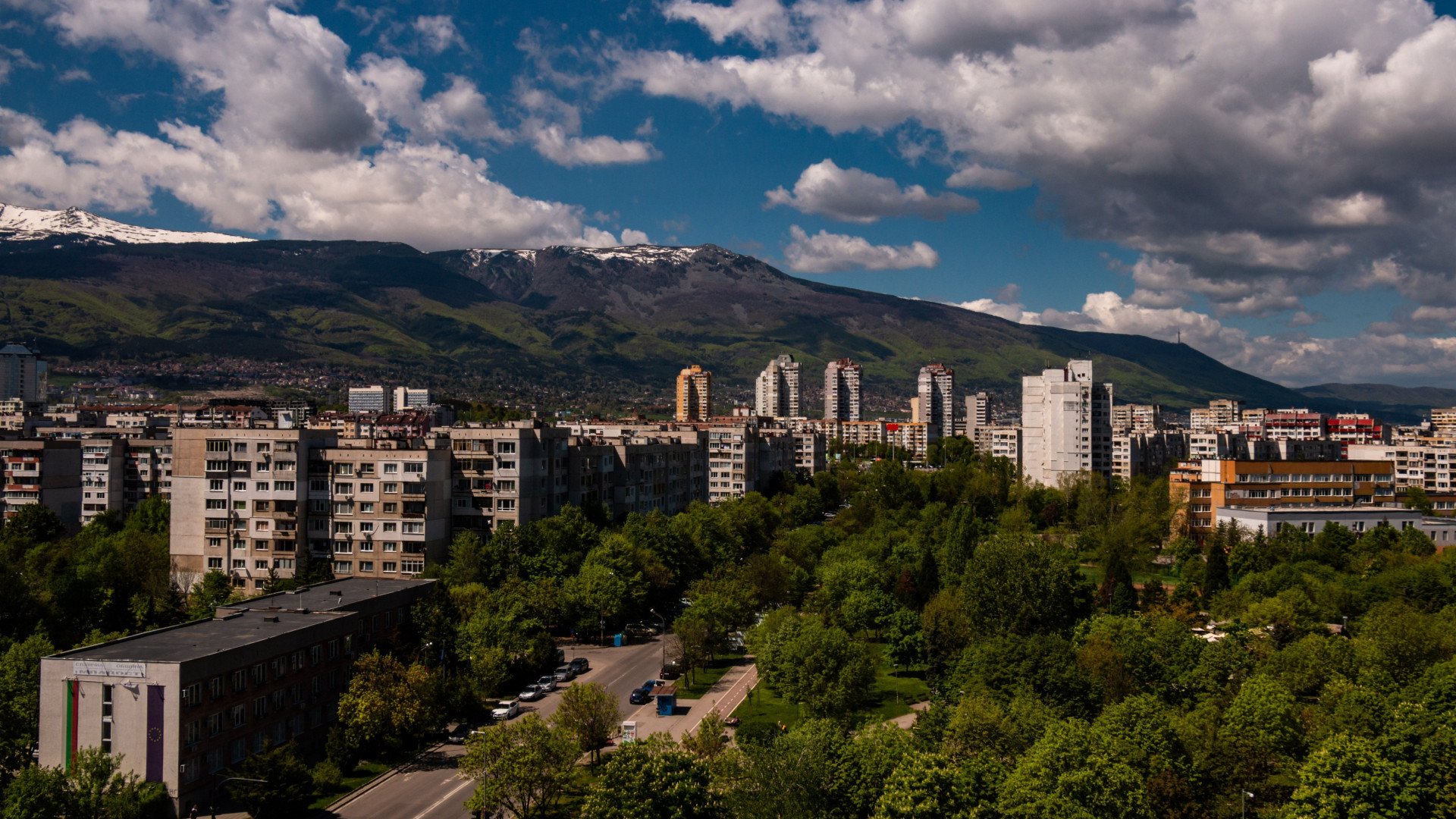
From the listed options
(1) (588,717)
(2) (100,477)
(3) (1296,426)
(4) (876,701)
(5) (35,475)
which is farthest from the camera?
(3) (1296,426)

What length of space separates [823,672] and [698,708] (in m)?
7.37

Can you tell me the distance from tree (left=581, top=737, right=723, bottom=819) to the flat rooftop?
527 inches

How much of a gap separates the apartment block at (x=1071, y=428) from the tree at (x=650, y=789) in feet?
283

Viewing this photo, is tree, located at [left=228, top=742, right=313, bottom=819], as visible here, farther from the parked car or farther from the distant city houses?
the distant city houses

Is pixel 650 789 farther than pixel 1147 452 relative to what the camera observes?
No

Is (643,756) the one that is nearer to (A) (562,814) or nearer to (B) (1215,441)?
(A) (562,814)

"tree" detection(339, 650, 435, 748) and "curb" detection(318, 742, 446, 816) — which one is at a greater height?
"tree" detection(339, 650, 435, 748)

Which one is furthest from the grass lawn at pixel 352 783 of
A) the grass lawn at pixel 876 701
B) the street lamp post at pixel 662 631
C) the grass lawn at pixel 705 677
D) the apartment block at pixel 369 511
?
the apartment block at pixel 369 511

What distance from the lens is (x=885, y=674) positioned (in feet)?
164

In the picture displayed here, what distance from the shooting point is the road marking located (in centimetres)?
3112

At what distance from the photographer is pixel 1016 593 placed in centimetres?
4819

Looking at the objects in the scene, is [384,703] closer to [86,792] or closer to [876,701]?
[86,792]

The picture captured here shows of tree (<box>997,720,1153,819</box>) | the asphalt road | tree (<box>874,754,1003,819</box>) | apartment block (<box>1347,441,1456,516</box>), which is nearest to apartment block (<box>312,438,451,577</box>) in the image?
the asphalt road

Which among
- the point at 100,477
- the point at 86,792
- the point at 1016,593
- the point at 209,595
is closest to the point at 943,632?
the point at 1016,593
